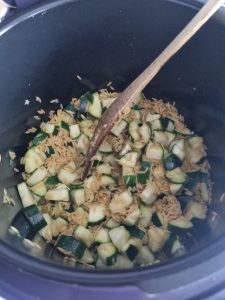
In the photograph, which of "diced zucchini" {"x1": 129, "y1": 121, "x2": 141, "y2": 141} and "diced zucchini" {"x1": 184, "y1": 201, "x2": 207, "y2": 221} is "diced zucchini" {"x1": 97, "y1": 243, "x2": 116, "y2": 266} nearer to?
"diced zucchini" {"x1": 184, "y1": 201, "x2": 207, "y2": 221}

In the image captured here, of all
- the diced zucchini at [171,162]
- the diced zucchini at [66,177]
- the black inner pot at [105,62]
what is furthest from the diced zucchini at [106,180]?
the black inner pot at [105,62]

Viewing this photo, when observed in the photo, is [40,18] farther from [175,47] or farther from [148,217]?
[148,217]

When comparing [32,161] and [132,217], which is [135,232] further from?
[32,161]

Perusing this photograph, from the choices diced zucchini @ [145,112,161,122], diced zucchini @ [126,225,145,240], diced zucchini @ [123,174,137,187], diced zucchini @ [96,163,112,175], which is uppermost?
diced zucchini @ [145,112,161,122]

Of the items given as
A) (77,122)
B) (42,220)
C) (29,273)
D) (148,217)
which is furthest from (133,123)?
(29,273)

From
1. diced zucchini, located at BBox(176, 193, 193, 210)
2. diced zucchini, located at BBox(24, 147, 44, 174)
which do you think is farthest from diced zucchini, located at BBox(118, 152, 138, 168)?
diced zucchini, located at BBox(24, 147, 44, 174)

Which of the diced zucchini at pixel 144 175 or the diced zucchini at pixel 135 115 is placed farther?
the diced zucchini at pixel 135 115

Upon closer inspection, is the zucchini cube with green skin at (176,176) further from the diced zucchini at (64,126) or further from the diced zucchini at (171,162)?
the diced zucchini at (64,126)
